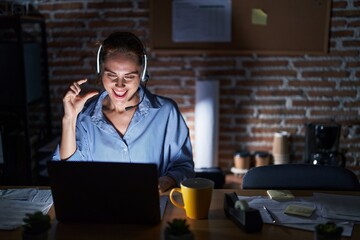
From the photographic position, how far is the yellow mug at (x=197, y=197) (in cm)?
Result: 129

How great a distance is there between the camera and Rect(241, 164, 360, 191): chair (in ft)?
5.47

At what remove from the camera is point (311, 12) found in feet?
9.71

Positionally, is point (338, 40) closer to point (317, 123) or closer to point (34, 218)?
point (317, 123)

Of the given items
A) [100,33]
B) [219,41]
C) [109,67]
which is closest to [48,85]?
[100,33]

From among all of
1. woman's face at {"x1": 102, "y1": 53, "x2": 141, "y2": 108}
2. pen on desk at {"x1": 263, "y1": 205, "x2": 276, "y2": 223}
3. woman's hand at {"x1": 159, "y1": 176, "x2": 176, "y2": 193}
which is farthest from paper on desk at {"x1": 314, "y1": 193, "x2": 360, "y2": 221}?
woman's face at {"x1": 102, "y1": 53, "x2": 141, "y2": 108}

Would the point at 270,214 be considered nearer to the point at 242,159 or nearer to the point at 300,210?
the point at 300,210

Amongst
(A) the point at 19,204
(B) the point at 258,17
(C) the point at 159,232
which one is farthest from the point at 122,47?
(B) the point at 258,17

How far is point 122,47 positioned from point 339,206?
0.96 metres

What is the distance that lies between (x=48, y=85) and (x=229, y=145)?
4.32ft

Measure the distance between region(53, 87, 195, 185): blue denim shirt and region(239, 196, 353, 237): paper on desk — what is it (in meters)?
0.37

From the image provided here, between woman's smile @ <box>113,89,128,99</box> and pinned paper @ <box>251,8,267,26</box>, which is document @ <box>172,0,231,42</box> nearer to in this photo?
pinned paper @ <box>251,8,267,26</box>

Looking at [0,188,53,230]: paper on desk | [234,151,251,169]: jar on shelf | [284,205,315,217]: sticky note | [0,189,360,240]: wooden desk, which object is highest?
[284,205,315,217]: sticky note

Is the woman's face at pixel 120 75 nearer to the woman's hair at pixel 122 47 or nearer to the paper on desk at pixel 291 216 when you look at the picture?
the woman's hair at pixel 122 47

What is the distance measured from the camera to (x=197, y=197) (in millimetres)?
1294
